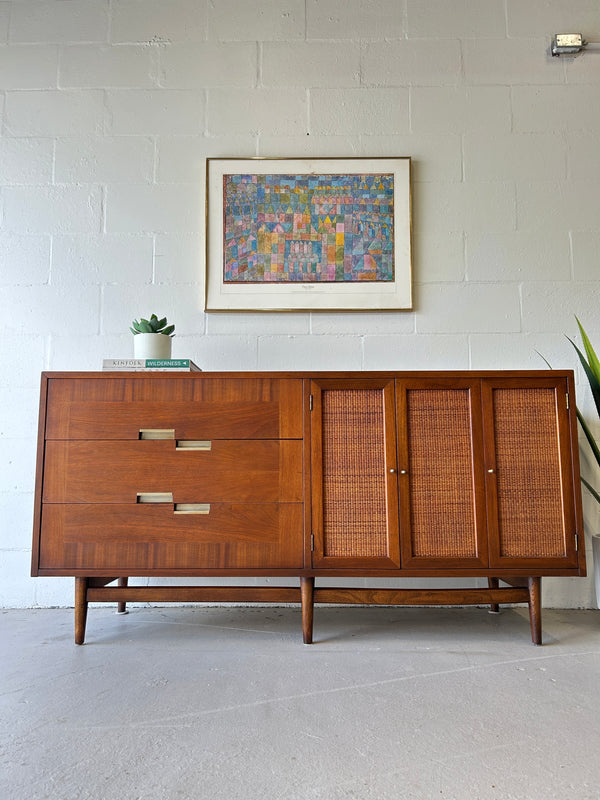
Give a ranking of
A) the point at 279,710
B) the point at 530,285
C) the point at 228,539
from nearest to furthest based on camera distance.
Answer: the point at 279,710
the point at 228,539
the point at 530,285

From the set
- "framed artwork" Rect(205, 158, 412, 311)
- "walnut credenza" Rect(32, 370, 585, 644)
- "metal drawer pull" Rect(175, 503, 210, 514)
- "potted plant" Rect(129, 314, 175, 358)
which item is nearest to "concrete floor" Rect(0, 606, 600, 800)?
"walnut credenza" Rect(32, 370, 585, 644)

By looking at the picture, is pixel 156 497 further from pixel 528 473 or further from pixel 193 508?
pixel 528 473

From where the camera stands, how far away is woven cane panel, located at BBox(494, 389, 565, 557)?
1660 mm

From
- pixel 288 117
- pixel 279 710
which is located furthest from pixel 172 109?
pixel 279 710

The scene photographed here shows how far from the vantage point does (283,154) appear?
2254mm

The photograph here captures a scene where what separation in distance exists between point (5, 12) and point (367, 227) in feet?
5.62

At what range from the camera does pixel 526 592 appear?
170cm

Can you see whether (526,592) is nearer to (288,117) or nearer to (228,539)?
(228,539)

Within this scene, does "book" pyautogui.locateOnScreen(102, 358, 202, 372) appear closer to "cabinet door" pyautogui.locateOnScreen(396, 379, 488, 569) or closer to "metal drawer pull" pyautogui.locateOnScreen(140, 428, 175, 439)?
"metal drawer pull" pyautogui.locateOnScreen(140, 428, 175, 439)

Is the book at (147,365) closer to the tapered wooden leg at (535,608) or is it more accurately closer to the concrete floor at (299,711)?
the concrete floor at (299,711)

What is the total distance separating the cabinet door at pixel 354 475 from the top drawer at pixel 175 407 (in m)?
0.10

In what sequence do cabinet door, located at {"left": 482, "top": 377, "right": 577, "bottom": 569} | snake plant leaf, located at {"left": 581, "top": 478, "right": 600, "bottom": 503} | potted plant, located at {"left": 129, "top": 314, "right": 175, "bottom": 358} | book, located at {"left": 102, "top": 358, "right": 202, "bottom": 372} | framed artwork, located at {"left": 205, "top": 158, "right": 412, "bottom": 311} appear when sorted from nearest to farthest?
cabinet door, located at {"left": 482, "top": 377, "right": 577, "bottom": 569}, book, located at {"left": 102, "top": 358, "right": 202, "bottom": 372}, potted plant, located at {"left": 129, "top": 314, "right": 175, "bottom": 358}, snake plant leaf, located at {"left": 581, "top": 478, "right": 600, "bottom": 503}, framed artwork, located at {"left": 205, "top": 158, "right": 412, "bottom": 311}

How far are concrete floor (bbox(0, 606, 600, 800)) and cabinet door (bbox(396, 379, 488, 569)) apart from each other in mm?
282

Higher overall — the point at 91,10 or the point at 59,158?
the point at 91,10
